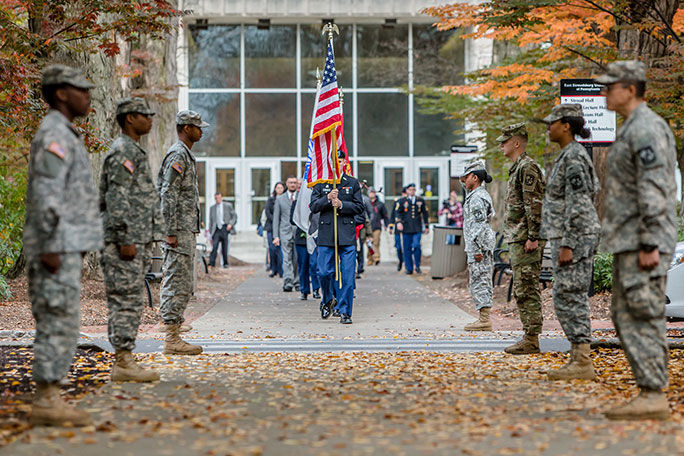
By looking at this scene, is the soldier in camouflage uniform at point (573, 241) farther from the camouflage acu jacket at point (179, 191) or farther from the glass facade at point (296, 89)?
the glass facade at point (296, 89)

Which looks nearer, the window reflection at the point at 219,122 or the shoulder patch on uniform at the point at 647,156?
the shoulder patch on uniform at the point at 647,156

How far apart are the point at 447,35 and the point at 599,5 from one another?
73.0 ft

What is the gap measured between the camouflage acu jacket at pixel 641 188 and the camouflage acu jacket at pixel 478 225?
533 cm

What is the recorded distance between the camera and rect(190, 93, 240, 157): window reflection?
37.1m

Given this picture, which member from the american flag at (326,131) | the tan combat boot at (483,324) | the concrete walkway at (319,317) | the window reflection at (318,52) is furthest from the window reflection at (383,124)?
the tan combat boot at (483,324)

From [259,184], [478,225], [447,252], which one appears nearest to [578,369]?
[478,225]

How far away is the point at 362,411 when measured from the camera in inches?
254

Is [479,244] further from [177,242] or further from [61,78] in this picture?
[61,78]

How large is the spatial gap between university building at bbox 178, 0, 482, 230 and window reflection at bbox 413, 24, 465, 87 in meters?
0.04

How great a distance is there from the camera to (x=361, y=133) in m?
37.2

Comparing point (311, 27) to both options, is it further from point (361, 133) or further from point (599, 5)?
point (599, 5)

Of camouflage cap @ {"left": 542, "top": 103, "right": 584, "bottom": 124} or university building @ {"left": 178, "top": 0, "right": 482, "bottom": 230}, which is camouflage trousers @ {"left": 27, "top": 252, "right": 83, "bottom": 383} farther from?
university building @ {"left": 178, "top": 0, "right": 482, "bottom": 230}

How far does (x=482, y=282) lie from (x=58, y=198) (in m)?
6.82

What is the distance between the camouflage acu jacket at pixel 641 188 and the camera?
6.21 m
